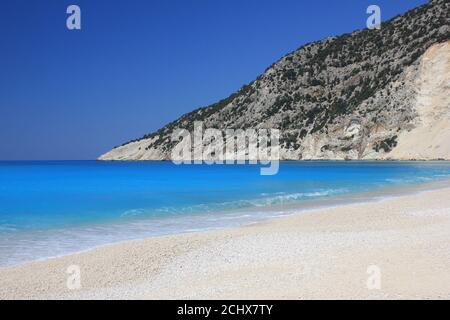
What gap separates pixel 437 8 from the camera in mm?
115438

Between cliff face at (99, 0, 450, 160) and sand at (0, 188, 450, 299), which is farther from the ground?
cliff face at (99, 0, 450, 160)

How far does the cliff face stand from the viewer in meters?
91.4

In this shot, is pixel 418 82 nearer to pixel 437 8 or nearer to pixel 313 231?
pixel 437 8

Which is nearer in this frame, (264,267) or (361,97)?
(264,267)

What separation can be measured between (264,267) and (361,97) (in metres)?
104

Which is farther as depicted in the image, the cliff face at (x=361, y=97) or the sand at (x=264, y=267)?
the cliff face at (x=361, y=97)

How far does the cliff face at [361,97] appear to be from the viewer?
300 ft

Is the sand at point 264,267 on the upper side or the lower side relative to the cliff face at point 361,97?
lower

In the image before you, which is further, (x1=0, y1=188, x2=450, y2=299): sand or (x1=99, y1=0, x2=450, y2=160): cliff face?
(x1=99, y1=0, x2=450, y2=160): cliff face

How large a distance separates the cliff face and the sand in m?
77.7

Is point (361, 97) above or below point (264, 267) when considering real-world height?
above

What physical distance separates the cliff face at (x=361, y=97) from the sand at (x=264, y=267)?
77.7 meters

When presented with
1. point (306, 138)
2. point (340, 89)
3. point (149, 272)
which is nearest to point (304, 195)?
point (149, 272)

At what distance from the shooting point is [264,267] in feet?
32.4
